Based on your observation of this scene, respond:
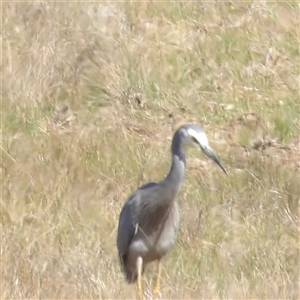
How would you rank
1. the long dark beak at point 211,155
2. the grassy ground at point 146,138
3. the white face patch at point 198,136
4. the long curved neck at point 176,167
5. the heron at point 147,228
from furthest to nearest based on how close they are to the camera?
the heron at point 147,228 → the grassy ground at point 146,138 → the long curved neck at point 176,167 → the white face patch at point 198,136 → the long dark beak at point 211,155

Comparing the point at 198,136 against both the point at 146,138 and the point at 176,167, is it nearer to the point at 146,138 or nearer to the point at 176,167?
the point at 176,167

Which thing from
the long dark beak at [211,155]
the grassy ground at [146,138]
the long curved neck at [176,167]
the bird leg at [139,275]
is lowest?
the grassy ground at [146,138]

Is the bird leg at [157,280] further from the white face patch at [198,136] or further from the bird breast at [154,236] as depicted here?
the white face patch at [198,136]

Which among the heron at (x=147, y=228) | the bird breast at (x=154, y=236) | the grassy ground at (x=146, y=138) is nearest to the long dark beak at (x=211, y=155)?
the heron at (x=147, y=228)

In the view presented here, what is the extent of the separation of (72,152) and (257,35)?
2.57 m

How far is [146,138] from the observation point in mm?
9070

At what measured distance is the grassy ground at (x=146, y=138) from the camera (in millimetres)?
6789

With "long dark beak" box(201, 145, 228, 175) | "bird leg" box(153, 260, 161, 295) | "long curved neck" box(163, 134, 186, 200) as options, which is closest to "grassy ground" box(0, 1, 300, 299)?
"bird leg" box(153, 260, 161, 295)

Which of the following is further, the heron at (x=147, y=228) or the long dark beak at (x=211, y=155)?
the heron at (x=147, y=228)

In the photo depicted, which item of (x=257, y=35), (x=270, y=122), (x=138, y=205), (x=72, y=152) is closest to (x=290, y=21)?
(x=257, y=35)

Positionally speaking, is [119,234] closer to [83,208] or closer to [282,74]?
[83,208]

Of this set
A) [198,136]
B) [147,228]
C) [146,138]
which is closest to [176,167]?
[198,136]

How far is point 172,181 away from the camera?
676 centimetres

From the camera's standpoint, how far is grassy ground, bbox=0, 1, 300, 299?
6789mm
